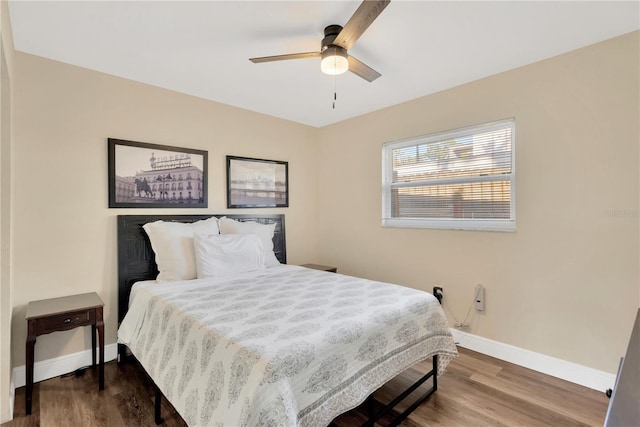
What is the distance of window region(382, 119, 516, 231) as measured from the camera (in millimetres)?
2693

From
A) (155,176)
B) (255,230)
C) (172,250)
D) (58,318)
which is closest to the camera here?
(58,318)

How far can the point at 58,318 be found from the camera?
6.76 ft

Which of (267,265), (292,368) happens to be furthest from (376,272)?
(292,368)

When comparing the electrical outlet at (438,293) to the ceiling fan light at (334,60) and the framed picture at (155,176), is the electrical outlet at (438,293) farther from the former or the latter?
the framed picture at (155,176)

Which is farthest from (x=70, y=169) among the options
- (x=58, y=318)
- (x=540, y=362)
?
(x=540, y=362)

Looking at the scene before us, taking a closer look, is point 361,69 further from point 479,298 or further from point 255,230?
point 479,298

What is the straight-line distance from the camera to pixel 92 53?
7.48 feet

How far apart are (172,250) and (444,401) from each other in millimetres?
2354

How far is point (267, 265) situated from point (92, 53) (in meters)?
2.26

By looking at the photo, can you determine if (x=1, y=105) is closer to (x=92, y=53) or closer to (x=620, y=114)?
(x=92, y=53)

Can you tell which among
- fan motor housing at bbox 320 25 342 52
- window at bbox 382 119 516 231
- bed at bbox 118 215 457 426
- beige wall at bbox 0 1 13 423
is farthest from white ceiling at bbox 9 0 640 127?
bed at bbox 118 215 457 426

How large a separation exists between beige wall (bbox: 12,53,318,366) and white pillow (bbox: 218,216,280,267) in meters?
0.50

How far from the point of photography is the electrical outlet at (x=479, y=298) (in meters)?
2.74

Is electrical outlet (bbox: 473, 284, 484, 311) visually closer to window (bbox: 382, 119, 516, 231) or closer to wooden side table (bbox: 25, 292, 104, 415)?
window (bbox: 382, 119, 516, 231)
